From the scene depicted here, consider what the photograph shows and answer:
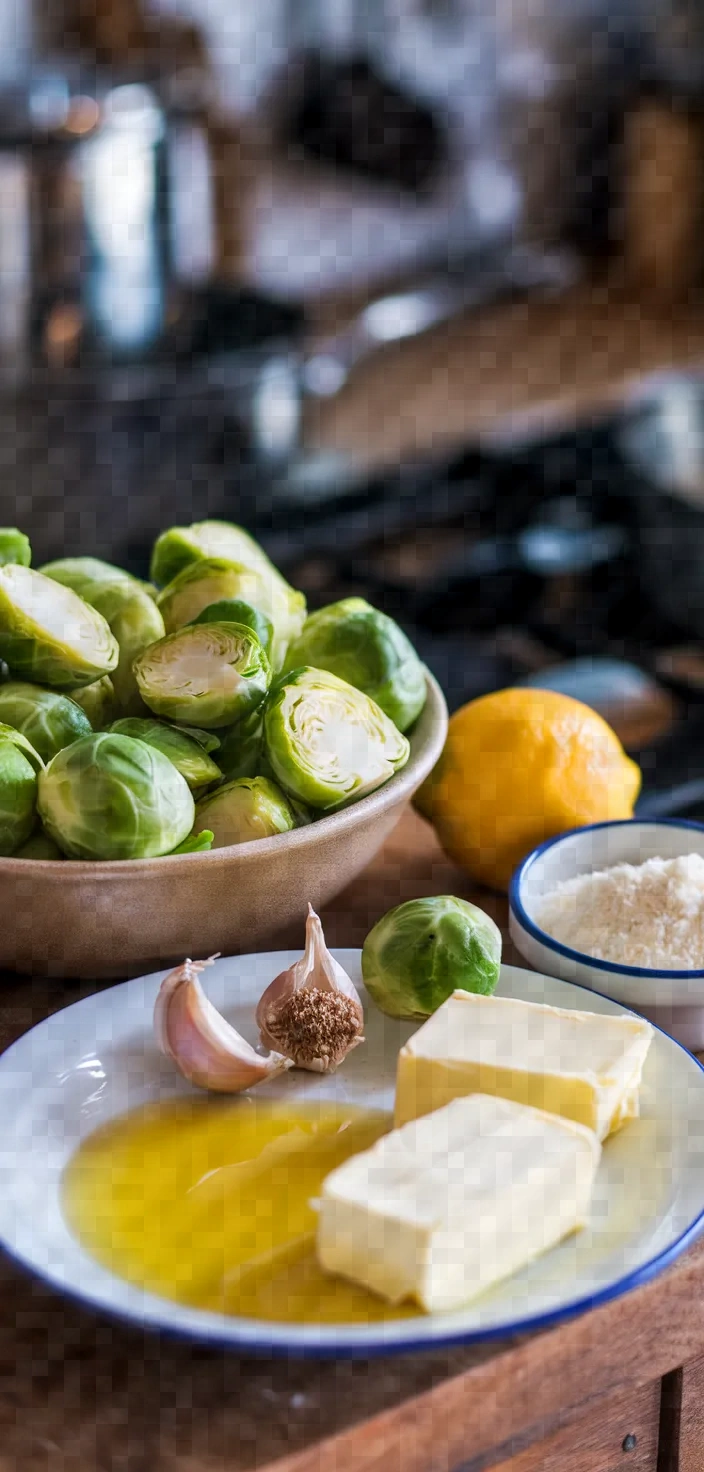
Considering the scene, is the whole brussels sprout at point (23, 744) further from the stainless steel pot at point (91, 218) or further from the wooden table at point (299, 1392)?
the stainless steel pot at point (91, 218)

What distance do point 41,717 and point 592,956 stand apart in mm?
355

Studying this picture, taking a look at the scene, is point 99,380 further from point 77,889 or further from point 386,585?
point 77,889

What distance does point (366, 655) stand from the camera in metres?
0.95

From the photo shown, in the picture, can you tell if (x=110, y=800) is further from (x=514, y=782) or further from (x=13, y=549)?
(x=514, y=782)

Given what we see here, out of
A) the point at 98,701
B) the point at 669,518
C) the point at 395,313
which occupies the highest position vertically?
the point at 98,701

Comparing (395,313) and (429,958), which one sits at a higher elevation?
(429,958)

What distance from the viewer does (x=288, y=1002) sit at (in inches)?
31.2

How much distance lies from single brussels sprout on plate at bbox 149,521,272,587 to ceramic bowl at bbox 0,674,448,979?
0.23m

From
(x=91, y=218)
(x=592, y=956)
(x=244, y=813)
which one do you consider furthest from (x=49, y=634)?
(x=91, y=218)

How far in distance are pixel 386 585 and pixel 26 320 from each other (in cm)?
72

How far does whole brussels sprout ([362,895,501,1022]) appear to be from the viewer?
0.80 metres

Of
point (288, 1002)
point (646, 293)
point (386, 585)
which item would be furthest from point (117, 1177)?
point (646, 293)

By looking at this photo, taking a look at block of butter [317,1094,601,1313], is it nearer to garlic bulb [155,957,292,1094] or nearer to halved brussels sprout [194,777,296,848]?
garlic bulb [155,957,292,1094]

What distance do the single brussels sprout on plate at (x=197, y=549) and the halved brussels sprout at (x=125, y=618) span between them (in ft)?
0.19
